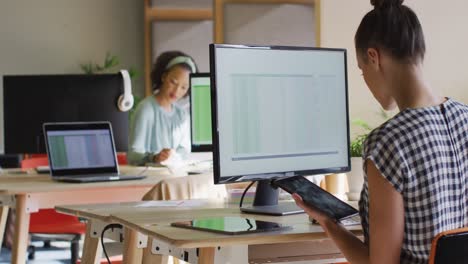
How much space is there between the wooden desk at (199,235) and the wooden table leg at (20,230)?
41.9 inches

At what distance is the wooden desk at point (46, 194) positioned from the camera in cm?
366

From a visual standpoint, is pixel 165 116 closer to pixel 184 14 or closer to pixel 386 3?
pixel 184 14

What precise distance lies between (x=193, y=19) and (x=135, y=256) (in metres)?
5.35

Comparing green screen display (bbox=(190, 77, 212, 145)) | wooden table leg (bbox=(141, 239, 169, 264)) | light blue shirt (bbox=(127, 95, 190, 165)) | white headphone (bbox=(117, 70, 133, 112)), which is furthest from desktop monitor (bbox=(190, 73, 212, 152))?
wooden table leg (bbox=(141, 239, 169, 264))

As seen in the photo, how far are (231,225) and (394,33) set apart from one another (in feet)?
1.87

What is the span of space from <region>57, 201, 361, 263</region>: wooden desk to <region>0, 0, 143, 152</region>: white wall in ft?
17.7

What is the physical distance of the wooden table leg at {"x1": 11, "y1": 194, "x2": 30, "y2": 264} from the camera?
367 centimetres

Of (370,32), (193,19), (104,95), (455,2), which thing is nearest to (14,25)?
(193,19)

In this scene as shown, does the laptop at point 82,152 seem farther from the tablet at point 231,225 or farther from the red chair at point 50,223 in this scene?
the tablet at point 231,225

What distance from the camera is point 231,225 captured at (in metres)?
2.13

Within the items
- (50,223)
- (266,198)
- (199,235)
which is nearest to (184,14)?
(50,223)

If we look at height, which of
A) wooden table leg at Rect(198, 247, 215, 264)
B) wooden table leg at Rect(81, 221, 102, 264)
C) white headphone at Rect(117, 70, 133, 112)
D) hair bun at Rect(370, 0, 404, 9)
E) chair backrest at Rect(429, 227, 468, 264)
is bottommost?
wooden table leg at Rect(81, 221, 102, 264)

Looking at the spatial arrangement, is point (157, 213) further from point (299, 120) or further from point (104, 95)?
point (104, 95)

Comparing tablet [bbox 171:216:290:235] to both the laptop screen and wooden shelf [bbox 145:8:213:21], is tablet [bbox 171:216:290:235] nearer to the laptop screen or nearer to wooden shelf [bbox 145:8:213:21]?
the laptop screen
